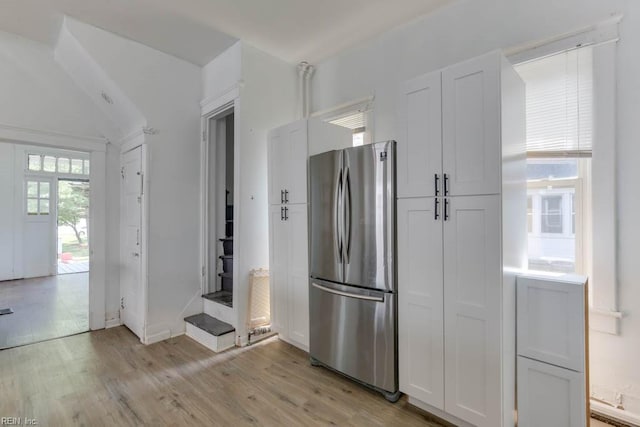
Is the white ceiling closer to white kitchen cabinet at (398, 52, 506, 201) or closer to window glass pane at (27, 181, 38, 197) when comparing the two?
white kitchen cabinet at (398, 52, 506, 201)

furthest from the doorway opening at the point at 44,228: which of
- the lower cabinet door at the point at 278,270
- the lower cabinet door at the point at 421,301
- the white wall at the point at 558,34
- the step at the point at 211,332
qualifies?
the white wall at the point at 558,34

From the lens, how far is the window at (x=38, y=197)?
265 inches

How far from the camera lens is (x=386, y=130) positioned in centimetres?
304

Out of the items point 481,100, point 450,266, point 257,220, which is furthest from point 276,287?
point 481,100

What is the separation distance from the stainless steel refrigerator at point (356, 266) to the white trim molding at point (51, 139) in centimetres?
277

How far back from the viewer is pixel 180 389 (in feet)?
8.02

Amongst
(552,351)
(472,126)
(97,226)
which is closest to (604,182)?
(472,126)

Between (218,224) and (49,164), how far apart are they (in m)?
5.74

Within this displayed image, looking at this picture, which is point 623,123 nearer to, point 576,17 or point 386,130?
point 576,17

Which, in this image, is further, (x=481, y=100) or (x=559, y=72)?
(x=559, y=72)

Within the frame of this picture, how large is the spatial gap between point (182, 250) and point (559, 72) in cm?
382

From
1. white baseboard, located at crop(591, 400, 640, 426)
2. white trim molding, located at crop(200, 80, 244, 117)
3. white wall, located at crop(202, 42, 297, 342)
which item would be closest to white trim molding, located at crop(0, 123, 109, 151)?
white trim molding, located at crop(200, 80, 244, 117)

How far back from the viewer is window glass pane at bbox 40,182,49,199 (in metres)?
6.89

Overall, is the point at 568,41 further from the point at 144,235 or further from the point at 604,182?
the point at 144,235
